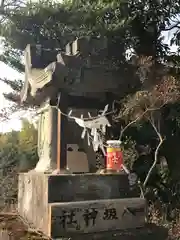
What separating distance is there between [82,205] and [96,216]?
0.24 metres

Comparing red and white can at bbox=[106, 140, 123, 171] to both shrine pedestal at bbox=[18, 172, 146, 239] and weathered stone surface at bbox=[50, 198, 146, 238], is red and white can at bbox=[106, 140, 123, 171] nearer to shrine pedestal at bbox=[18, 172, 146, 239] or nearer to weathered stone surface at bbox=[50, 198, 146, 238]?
shrine pedestal at bbox=[18, 172, 146, 239]

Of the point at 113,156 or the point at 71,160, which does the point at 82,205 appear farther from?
the point at 71,160

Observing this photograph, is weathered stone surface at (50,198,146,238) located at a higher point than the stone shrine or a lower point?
lower

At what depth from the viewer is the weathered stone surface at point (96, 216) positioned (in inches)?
142

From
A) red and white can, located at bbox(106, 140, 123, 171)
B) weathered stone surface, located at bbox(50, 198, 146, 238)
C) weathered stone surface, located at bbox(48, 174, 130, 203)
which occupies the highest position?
red and white can, located at bbox(106, 140, 123, 171)

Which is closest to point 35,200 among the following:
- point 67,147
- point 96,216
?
point 67,147

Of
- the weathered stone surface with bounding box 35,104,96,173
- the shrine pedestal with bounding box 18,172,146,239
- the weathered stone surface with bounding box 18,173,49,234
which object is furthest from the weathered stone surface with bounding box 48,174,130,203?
the weathered stone surface with bounding box 35,104,96,173

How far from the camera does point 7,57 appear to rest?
10133mm

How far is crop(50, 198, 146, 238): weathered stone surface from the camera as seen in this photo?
3.60 m

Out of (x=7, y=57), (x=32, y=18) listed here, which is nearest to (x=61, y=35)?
(x=32, y=18)

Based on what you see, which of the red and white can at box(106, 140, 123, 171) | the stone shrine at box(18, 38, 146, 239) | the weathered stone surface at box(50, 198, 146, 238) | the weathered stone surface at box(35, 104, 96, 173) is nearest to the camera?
the weathered stone surface at box(50, 198, 146, 238)

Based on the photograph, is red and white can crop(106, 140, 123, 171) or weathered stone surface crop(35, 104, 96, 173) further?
→ weathered stone surface crop(35, 104, 96, 173)

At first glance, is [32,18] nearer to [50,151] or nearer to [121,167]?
[50,151]

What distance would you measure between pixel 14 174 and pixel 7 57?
388 centimetres
